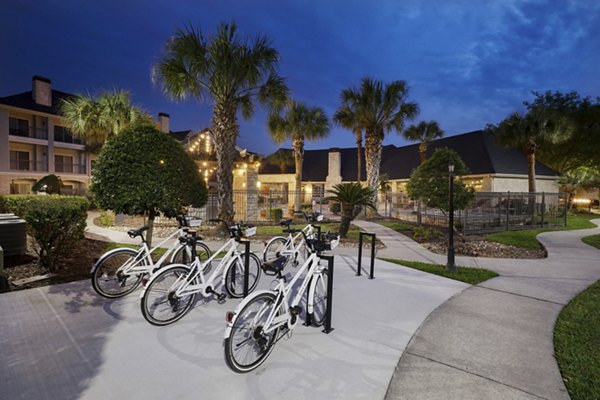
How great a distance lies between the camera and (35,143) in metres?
27.3

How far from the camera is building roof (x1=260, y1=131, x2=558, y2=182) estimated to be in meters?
24.7

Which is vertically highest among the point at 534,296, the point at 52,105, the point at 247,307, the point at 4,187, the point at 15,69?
the point at 15,69

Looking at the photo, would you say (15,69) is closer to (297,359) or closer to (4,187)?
(4,187)

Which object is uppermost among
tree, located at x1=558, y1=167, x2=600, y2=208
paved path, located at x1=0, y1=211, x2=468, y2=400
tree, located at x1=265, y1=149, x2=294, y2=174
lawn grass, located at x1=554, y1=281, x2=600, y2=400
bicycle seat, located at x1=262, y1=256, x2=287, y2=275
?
tree, located at x1=265, y1=149, x2=294, y2=174

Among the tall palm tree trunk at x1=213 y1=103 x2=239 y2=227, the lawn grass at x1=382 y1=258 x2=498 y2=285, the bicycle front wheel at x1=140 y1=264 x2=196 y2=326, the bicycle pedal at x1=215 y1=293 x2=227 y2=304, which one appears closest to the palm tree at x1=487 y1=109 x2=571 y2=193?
the lawn grass at x1=382 y1=258 x2=498 y2=285

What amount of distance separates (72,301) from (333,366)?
4.07 metres

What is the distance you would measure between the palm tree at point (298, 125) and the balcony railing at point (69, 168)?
22463mm

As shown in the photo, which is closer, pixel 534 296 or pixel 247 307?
pixel 247 307

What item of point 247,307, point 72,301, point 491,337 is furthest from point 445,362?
point 72,301

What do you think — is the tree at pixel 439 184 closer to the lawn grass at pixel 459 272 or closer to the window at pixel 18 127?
the lawn grass at pixel 459 272

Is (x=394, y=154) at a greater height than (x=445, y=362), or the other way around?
(x=394, y=154)

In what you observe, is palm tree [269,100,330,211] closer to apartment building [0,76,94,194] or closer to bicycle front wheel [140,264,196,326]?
bicycle front wheel [140,264,196,326]

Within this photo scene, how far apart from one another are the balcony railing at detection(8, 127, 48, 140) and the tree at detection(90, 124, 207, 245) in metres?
29.3

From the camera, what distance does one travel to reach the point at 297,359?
3.07 m
